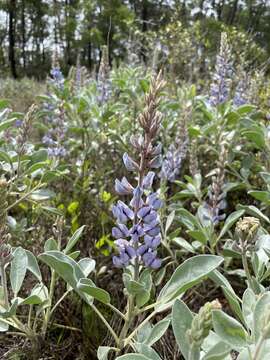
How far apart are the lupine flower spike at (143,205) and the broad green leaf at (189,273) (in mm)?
70

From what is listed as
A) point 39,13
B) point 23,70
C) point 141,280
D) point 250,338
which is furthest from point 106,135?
point 23,70

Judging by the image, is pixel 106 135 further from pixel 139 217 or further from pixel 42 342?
pixel 139 217

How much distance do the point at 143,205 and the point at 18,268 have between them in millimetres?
484

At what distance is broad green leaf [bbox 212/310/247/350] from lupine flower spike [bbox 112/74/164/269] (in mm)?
257

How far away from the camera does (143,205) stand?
126 cm

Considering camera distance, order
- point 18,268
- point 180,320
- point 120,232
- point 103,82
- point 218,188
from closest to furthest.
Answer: point 180,320
point 120,232
point 18,268
point 218,188
point 103,82

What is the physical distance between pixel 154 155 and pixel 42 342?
86cm

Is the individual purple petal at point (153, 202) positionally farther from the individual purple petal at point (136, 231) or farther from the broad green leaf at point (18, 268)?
the broad green leaf at point (18, 268)

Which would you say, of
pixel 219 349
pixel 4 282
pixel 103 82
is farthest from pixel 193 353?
pixel 103 82

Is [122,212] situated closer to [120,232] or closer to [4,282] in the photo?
[120,232]

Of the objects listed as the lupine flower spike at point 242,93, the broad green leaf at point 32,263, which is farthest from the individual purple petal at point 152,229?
the lupine flower spike at point 242,93

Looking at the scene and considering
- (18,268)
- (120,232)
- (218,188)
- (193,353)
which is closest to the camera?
(193,353)

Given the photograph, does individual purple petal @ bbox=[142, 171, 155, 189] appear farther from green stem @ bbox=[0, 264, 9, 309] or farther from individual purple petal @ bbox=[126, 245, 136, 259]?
green stem @ bbox=[0, 264, 9, 309]

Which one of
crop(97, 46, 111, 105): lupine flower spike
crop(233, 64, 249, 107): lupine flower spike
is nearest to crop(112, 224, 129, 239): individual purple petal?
crop(97, 46, 111, 105): lupine flower spike
